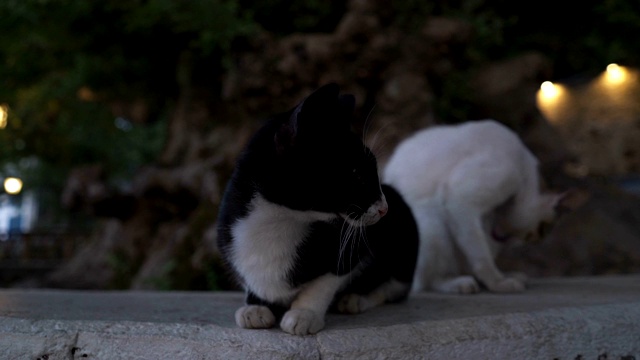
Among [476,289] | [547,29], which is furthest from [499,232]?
[547,29]

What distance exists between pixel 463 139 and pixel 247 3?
300 cm

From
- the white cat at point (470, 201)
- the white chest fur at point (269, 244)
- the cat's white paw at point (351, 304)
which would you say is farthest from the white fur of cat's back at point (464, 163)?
the white chest fur at point (269, 244)

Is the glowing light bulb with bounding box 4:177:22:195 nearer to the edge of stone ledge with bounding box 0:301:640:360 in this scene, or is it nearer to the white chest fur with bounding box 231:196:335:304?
the edge of stone ledge with bounding box 0:301:640:360

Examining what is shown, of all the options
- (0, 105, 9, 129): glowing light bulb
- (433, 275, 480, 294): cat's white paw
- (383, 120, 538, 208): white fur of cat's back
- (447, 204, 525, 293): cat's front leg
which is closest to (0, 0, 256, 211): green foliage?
(0, 105, 9, 129): glowing light bulb

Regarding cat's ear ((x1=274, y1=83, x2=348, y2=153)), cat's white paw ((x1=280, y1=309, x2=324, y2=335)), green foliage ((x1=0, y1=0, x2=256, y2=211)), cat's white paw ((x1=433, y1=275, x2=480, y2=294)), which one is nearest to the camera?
cat's ear ((x1=274, y1=83, x2=348, y2=153))

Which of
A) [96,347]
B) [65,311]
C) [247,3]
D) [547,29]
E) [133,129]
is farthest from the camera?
[133,129]

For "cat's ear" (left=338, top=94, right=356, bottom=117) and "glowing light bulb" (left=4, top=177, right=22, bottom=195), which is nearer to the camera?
"cat's ear" (left=338, top=94, right=356, bottom=117)

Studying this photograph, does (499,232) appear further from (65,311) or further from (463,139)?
(65,311)


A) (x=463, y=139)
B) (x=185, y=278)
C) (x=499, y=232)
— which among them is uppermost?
(x=463, y=139)

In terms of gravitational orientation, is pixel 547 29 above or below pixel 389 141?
above

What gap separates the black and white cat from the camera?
1.45 m

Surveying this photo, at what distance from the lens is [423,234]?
2594 mm

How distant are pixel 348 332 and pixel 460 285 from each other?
1.12 metres

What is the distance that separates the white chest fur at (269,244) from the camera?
1553mm
